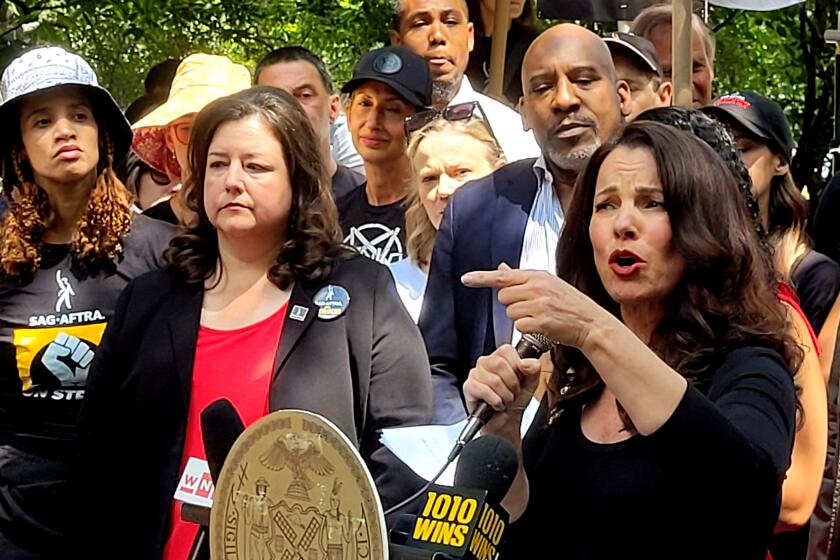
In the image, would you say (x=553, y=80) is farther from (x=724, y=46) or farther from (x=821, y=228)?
(x=724, y=46)

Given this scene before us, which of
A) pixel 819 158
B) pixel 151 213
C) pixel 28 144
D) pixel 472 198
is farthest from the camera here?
pixel 819 158

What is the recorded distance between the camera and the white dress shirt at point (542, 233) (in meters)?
4.05

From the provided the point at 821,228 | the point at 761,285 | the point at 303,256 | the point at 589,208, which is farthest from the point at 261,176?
the point at 821,228

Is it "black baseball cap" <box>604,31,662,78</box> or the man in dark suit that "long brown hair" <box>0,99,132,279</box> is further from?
"black baseball cap" <box>604,31,662,78</box>

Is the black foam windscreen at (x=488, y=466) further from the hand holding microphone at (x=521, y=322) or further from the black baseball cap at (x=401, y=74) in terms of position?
the black baseball cap at (x=401, y=74)

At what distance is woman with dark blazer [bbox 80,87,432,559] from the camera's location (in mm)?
3654

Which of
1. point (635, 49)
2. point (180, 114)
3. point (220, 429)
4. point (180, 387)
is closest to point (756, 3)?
point (635, 49)

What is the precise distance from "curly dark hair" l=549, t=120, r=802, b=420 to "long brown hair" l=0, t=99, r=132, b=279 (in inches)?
85.5

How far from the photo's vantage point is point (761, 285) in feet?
8.82

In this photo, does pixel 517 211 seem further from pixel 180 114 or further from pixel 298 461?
pixel 180 114

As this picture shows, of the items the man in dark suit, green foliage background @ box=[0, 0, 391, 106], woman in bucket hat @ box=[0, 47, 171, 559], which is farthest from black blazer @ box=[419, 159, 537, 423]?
green foliage background @ box=[0, 0, 391, 106]

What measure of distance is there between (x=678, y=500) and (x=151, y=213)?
3442 millimetres

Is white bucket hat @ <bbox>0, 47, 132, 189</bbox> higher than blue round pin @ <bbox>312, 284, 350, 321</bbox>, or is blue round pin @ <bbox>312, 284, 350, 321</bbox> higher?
white bucket hat @ <bbox>0, 47, 132, 189</bbox>

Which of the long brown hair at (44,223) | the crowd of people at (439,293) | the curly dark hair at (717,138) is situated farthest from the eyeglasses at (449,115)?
the curly dark hair at (717,138)
